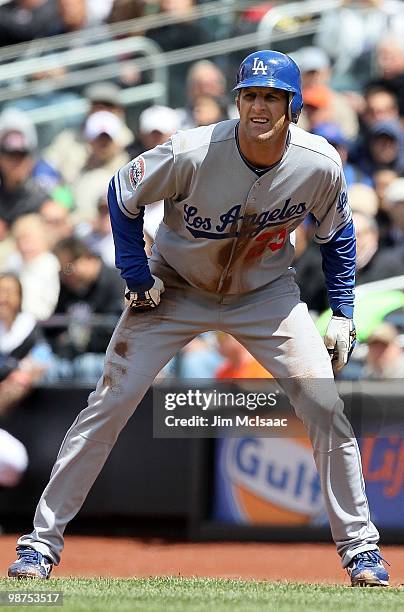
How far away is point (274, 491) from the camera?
737 centimetres

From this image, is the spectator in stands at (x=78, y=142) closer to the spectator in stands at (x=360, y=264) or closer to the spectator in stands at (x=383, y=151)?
the spectator in stands at (x=383, y=151)

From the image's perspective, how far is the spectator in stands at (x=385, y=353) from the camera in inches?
280

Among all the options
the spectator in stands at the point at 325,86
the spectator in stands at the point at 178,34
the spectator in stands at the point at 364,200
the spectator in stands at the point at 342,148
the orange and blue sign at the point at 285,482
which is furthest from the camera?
the spectator in stands at the point at 178,34

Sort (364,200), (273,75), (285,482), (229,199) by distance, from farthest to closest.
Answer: (364,200) → (285,482) → (229,199) → (273,75)

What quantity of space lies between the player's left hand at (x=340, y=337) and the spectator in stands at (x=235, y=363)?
2.39 m

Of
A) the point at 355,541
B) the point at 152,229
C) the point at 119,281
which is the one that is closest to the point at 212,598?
the point at 355,541

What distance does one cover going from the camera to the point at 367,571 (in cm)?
461

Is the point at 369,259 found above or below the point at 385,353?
above

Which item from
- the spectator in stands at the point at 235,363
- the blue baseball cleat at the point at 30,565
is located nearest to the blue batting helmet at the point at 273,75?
the blue baseball cleat at the point at 30,565

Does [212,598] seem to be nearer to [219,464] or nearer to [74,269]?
[219,464]

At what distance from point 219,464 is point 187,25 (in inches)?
196

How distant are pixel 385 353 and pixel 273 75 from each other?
10.1 feet

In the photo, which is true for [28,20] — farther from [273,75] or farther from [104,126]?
[273,75]

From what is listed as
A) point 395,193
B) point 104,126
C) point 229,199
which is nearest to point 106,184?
point 104,126
